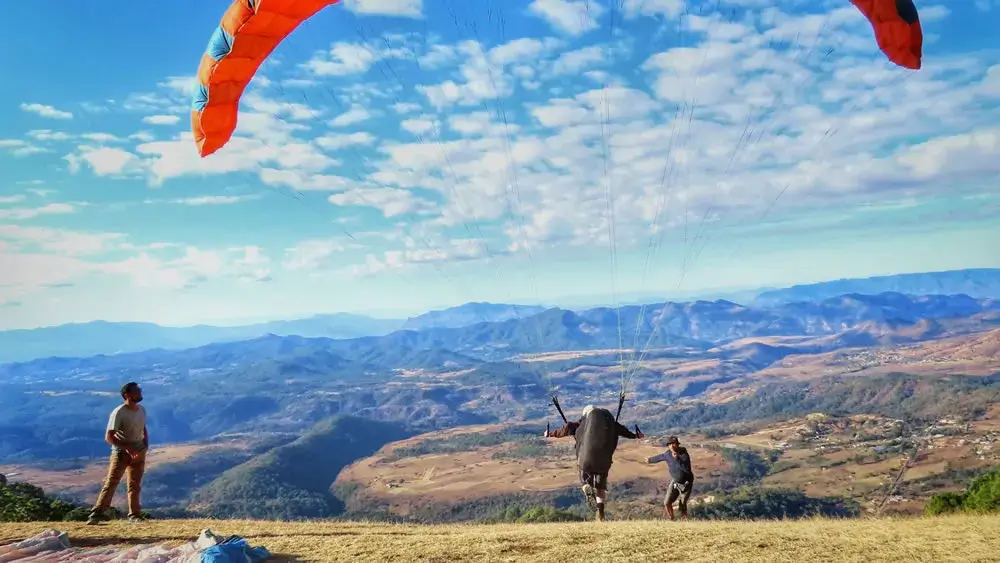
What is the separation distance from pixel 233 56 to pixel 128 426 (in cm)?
686

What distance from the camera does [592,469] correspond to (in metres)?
12.2

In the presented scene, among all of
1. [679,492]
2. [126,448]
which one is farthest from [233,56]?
[679,492]

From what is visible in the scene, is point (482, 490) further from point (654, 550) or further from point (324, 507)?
point (654, 550)

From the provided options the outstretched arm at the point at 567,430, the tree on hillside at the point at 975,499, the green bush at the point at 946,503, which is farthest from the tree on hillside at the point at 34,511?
the green bush at the point at 946,503

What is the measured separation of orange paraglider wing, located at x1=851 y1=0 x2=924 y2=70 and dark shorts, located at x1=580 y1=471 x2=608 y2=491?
29.4ft

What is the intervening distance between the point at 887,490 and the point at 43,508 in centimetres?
10783

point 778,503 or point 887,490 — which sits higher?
point 778,503

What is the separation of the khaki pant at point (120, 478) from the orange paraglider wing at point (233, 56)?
228 inches

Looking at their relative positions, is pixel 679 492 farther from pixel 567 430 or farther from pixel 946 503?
pixel 946 503

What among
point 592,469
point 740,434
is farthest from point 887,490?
point 592,469

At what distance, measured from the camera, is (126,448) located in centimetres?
1096

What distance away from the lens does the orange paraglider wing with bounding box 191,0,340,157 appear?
8.66 meters

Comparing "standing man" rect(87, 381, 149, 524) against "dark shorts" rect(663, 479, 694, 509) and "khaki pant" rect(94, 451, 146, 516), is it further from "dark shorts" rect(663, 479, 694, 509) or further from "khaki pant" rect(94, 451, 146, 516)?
"dark shorts" rect(663, 479, 694, 509)

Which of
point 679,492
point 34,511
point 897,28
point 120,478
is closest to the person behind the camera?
point 897,28
